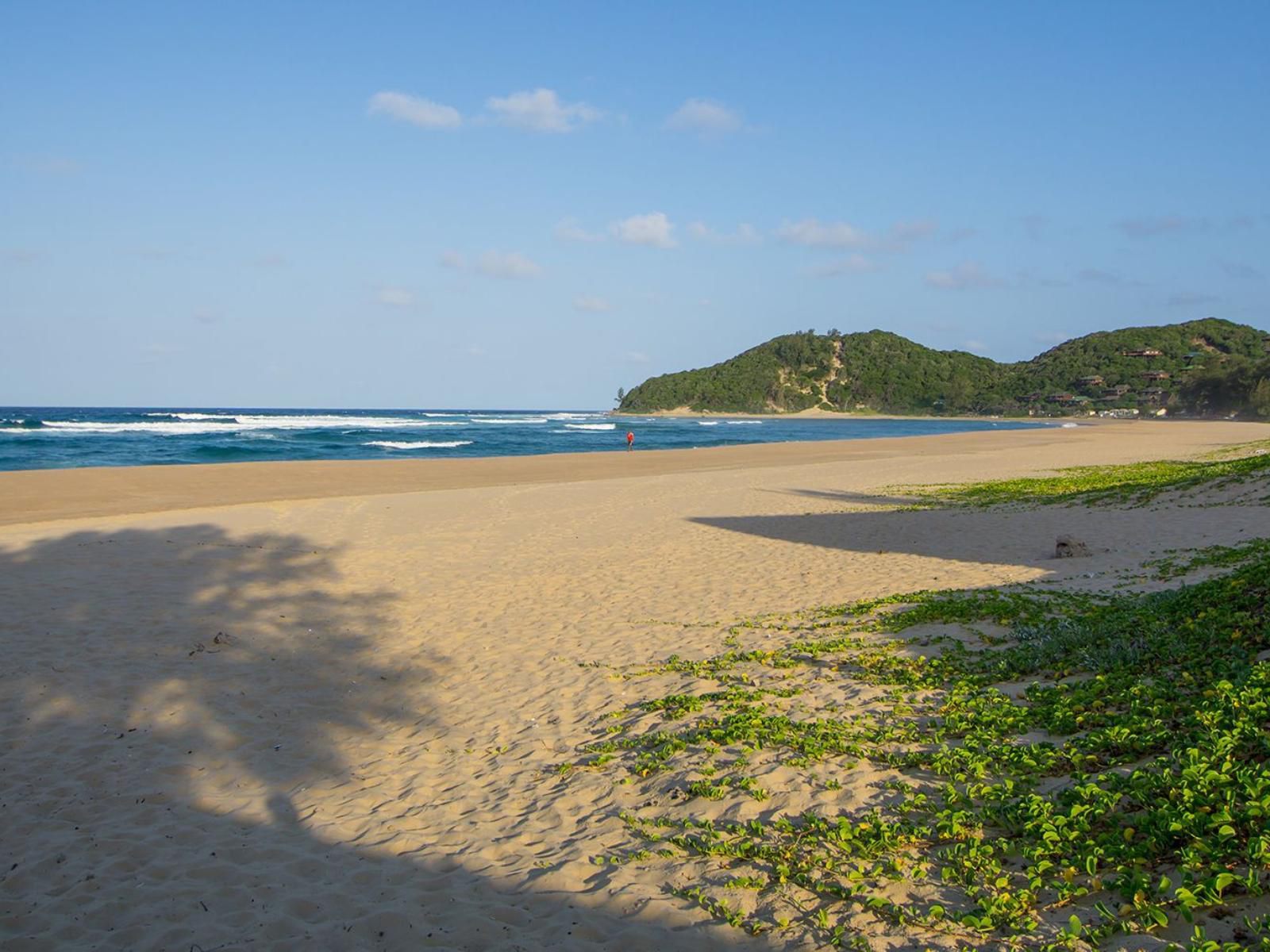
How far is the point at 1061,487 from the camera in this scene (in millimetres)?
19109

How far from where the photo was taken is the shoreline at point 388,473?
22312 mm

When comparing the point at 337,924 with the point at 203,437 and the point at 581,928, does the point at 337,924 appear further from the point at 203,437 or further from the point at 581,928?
the point at 203,437

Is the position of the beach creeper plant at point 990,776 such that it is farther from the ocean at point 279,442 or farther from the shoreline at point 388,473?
the ocean at point 279,442

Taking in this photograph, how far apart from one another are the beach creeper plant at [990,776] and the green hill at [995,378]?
94994 millimetres

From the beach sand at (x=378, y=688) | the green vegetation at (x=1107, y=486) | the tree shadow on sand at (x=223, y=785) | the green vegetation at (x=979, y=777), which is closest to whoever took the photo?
the green vegetation at (x=979, y=777)

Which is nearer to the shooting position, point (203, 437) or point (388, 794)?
point (388, 794)

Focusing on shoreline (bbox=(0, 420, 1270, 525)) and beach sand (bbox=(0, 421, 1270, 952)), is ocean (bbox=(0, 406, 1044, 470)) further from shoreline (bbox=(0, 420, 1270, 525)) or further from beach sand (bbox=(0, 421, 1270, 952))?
beach sand (bbox=(0, 421, 1270, 952))

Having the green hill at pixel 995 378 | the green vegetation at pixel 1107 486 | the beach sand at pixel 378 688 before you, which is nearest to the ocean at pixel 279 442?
the beach sand at pixel 378 688

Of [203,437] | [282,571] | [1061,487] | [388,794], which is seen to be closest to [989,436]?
[1061,487]

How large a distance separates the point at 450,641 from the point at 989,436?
2379 inches

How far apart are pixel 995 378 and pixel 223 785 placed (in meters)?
184

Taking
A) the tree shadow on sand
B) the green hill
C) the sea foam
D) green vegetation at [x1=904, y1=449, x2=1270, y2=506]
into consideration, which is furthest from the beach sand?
the green hill

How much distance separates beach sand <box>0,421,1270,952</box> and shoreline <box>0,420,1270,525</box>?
8.52ft

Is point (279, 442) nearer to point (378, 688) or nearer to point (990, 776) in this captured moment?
point (378, 688)
